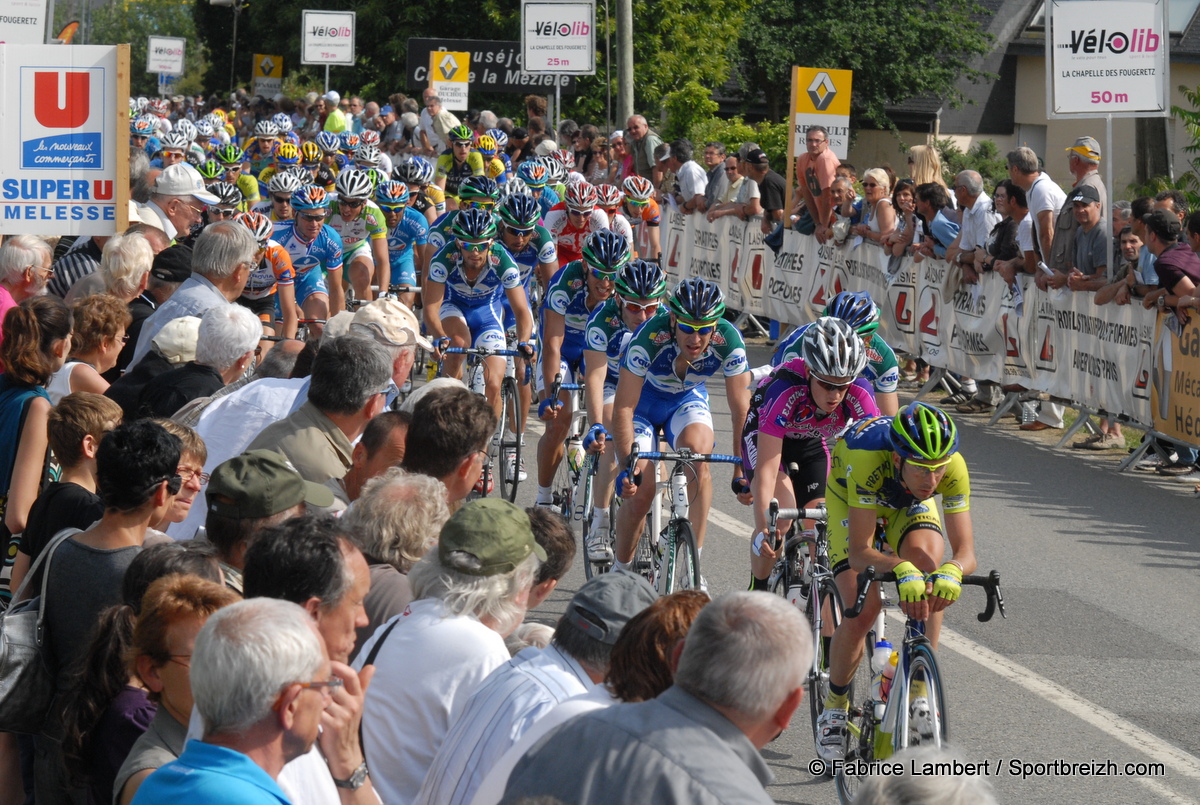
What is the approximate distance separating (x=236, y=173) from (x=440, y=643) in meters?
15.5

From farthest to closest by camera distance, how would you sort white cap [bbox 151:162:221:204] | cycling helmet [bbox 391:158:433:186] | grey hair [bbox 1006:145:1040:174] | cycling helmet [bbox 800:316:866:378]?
cycling helmet [bbox 391:158:433:186], grey hair [bbox 1006:145:1040:174], white cap [bbox 151:162:221:204], cycling helmet [bbox 800:316:866:378]

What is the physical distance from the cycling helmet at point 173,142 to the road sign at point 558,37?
5.39 meters

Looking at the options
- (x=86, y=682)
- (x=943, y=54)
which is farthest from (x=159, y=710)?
(x=943, y=54)

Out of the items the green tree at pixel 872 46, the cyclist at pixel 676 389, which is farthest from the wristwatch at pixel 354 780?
the green tree at pixel 872 46

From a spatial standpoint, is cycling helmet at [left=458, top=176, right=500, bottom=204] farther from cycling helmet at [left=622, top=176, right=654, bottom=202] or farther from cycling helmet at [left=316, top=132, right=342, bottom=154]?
cycling helmet at [left=316, top=132, right=342, bottom=154]

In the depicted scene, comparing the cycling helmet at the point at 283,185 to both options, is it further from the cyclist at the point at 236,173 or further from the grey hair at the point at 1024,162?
the grey hair at the point at 1024,162

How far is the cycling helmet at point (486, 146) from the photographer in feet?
68.5

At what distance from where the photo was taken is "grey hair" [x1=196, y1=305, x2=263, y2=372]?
654cm

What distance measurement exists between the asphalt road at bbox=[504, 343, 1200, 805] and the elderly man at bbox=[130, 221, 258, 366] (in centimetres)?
252

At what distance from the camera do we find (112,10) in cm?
11288

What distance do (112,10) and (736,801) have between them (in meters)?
121

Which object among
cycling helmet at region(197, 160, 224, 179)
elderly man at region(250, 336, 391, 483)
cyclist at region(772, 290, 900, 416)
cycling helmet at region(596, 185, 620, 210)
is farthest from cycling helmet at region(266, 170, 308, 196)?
elderly man at region(250, 336, 391, 483)

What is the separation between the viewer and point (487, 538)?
3.90 m

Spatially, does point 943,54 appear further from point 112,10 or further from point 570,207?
point 112,10
